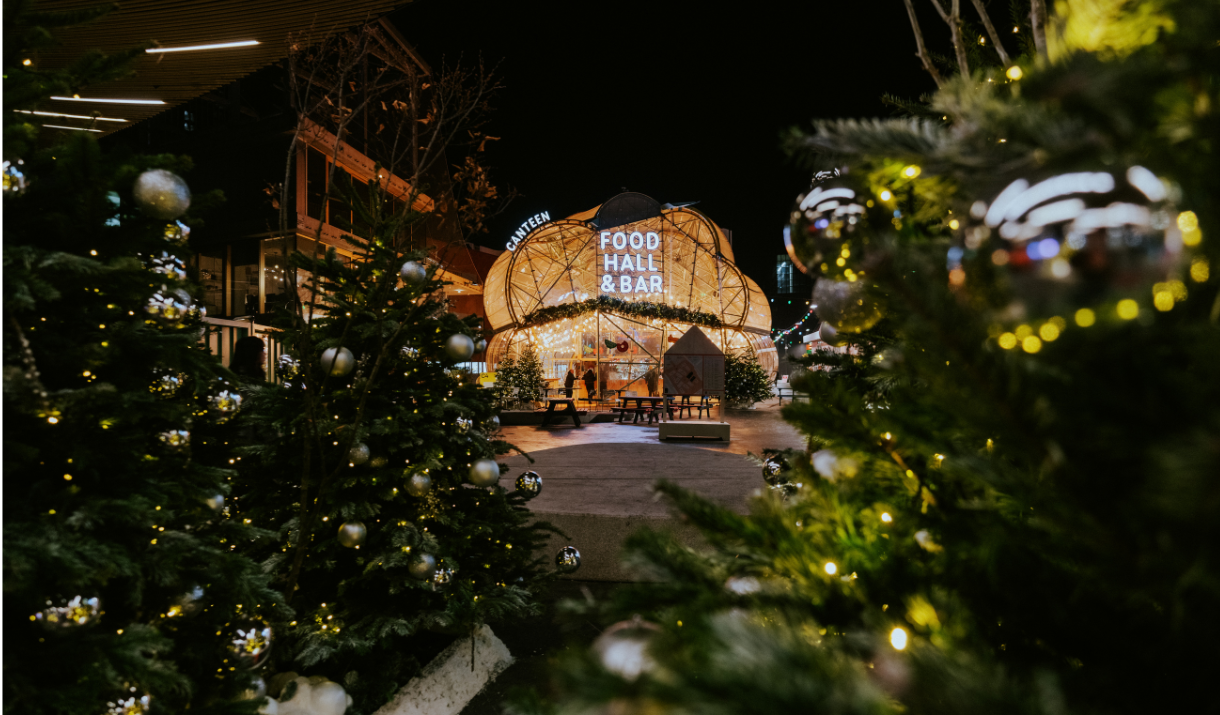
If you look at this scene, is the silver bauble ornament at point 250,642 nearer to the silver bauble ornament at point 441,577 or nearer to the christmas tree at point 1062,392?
the silver bauble ornament at point 441,577

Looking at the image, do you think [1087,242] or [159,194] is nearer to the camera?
[1087,242]

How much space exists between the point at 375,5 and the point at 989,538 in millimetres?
5345

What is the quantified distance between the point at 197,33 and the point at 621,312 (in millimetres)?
13452

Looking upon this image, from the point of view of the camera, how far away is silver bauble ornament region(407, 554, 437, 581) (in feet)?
9.12

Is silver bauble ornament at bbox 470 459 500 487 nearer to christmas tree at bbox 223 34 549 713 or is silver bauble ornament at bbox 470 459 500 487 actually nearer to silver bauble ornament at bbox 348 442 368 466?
christmas tree at bbox 223 34 549 713

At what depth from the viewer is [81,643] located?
1.35m

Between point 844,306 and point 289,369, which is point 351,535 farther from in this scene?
point 844,306

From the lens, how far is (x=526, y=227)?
80.9 ft

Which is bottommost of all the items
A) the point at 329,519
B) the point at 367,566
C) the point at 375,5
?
the point at 367,566

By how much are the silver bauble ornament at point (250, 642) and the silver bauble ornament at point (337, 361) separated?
128 cm

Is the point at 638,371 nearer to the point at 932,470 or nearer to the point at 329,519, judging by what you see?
the point at 329,519

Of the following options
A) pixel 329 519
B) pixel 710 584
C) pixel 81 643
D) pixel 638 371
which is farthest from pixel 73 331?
pixel 638 371

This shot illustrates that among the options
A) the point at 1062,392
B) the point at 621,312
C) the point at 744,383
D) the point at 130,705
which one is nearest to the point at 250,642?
the point at 130,705

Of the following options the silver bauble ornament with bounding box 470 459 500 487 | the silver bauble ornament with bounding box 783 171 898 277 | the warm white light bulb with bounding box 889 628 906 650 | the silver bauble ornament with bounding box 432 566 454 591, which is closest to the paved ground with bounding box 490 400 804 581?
the silver bauble ornament with bounding box 783 171 898 277
